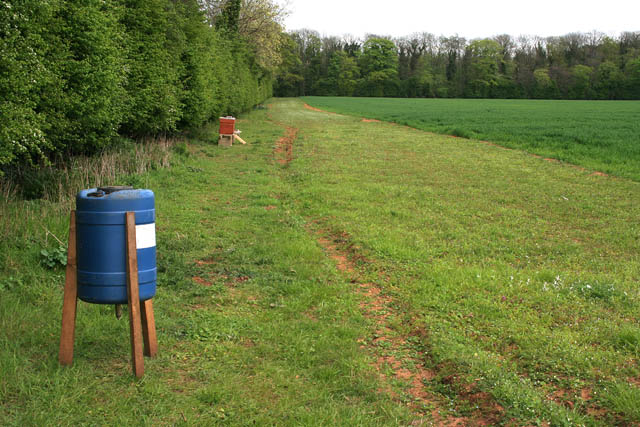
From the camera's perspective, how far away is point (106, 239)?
358 cm

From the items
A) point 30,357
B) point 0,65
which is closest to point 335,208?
point 0,65

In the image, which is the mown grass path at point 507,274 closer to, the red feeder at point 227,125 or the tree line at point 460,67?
the red feeder at point 227,125

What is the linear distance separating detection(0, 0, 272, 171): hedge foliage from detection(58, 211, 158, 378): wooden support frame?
3256 mm

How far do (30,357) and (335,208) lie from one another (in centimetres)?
625

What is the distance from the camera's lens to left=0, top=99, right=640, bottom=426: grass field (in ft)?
11.3

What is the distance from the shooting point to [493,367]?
12.8 feet

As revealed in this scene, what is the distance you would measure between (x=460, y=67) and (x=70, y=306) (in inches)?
4878

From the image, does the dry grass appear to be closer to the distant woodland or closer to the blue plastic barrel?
the distant woodland

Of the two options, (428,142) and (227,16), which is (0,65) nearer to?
(428,142)

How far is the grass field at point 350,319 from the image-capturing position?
3.44 meters

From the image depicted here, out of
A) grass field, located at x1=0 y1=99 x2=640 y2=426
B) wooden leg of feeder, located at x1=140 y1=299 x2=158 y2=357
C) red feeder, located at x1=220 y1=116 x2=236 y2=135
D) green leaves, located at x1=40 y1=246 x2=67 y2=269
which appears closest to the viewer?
grass field, located at x1=0 y1=99 x2=640 y2=426

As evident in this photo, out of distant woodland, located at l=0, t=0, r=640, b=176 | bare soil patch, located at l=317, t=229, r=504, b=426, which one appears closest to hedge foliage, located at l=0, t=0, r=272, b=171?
distant woodland, located at l=0, t=0, r=640, b=176

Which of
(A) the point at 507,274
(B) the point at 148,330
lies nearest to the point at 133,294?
(B) the point at 148,330

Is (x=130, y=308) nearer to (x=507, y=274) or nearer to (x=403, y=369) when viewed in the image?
(x=403, y=369)
